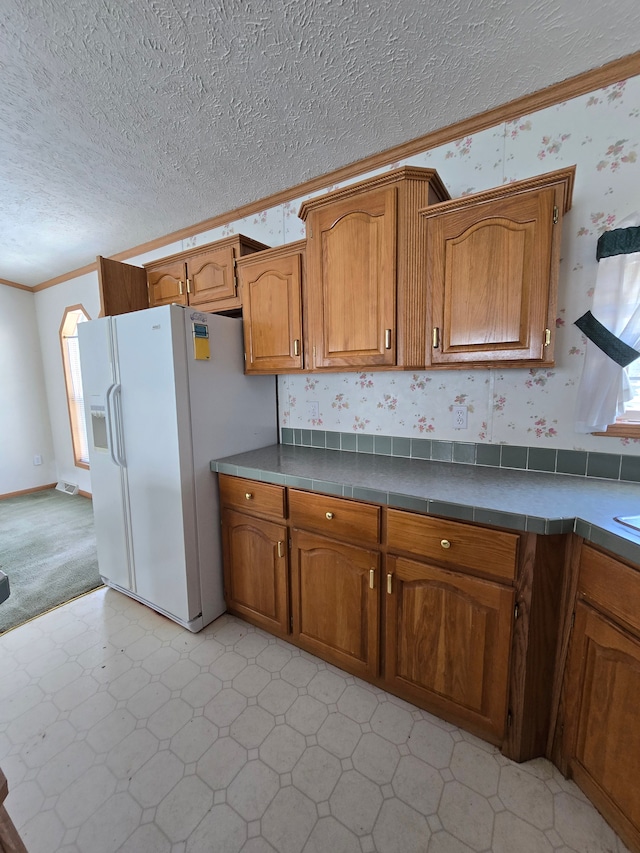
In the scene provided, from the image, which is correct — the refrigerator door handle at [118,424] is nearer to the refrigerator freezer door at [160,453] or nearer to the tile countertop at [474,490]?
the refrigerator freezer door at [160,453]

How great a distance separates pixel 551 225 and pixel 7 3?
1.86 meters

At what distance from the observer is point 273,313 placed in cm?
191

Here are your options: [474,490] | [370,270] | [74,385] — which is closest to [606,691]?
[474,490]

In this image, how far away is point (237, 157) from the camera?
182 centimetres

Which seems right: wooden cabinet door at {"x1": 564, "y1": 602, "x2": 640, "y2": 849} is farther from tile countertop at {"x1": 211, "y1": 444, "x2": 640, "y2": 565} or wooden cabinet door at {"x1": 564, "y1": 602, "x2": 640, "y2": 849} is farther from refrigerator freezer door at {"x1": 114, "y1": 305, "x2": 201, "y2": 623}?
refrigerator freezer door at {"x1": 114, "y1": 305, "x2": 201, "y2": 623}

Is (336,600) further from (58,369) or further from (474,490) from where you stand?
(58,369)

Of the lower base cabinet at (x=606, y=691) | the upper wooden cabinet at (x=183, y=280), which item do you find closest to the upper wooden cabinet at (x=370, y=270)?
the upper wooden cabinet at (x=183, y=280)

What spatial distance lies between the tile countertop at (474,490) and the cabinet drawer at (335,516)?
0.05 m

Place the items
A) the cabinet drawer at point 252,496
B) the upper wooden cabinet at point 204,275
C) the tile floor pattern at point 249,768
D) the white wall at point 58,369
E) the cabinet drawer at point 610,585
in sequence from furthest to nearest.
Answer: the white wall at point 58,369, the upper wooden cabinet at point 204,275, the cabinet drawer at point 252,496, the tile floor pattern at point 249,768, the cabinet drawer at point 610,585

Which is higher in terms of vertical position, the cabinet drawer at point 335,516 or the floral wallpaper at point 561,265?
the floral wallpaper at point 561,265

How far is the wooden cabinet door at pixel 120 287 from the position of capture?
2.32 metres

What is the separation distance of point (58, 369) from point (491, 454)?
4774 millimetres

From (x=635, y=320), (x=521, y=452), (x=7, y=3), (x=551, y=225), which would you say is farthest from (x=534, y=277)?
(x=7, y=3)

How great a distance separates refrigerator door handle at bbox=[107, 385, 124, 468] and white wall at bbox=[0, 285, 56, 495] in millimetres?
3193
